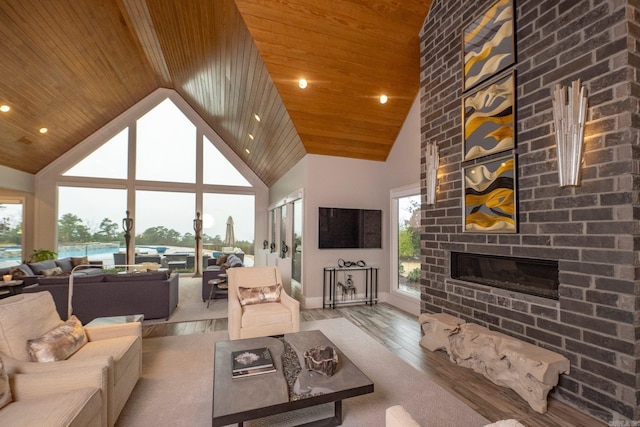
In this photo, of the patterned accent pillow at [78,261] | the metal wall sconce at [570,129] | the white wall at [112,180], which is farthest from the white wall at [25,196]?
the metal wall sconce at [570,129]

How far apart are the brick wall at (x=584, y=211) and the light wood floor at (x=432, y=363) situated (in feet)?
0.96

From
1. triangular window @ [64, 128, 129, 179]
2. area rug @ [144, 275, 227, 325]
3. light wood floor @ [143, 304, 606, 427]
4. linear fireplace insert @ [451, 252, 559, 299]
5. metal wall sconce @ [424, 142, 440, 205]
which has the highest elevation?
triangular window @ [64, 128, 129, 179]

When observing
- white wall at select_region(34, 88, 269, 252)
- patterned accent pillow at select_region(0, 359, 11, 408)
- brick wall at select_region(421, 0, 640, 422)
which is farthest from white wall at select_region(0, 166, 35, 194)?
brick wall at select_region(421, 0, 640, 422)

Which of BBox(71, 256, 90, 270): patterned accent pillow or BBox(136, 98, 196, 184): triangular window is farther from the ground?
BBox(136, 98, 196, 184): triangular window

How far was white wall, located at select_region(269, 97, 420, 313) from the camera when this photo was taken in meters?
5.02

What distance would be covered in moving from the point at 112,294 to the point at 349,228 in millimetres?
3851

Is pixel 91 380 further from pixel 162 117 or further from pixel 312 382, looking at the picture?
pixel 162 117

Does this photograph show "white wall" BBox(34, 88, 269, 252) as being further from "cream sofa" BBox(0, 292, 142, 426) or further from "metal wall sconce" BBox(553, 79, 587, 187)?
"metal wall sconce" BBox(553, 79, 587, 187)

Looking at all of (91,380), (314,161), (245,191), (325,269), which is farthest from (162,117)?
(91,380)

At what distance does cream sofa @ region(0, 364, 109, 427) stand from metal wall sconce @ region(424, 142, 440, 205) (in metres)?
3.59

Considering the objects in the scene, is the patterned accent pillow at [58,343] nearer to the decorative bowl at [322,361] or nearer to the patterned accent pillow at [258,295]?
the patterned accent pillow at [258,295]

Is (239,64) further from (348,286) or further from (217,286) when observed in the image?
(348,286)

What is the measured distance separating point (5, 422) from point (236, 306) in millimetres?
2022

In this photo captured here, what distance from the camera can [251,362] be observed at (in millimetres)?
2086
